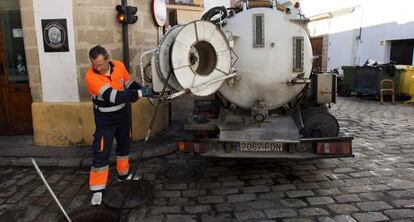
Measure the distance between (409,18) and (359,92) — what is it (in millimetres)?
3577

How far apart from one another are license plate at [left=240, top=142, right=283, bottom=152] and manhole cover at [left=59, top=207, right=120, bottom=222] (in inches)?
65.4

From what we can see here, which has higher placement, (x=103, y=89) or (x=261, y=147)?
(x=103, y=89)

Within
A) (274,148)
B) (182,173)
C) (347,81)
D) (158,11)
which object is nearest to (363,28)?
(347,81)

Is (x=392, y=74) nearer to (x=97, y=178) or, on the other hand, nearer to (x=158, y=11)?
(x=158, y=11)

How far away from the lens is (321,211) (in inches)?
136

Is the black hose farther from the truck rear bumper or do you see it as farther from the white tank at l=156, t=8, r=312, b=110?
the truck rear bumper

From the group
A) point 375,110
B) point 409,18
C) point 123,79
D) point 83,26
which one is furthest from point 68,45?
point 409,18

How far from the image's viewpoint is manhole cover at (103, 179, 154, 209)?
3695mm

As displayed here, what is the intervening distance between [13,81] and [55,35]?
4.90ft

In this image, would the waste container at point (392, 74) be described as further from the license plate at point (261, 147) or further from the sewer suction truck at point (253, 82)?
the license plate at point (261, 147)

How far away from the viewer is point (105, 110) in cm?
383

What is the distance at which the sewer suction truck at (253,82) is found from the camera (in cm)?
365

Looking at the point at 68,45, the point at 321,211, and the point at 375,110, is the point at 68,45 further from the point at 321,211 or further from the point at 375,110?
the point at 375,110

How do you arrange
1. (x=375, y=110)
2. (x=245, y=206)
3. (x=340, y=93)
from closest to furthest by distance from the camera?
(x=245, y=206) < (x=375, y=110) < (x=340, y=93)
